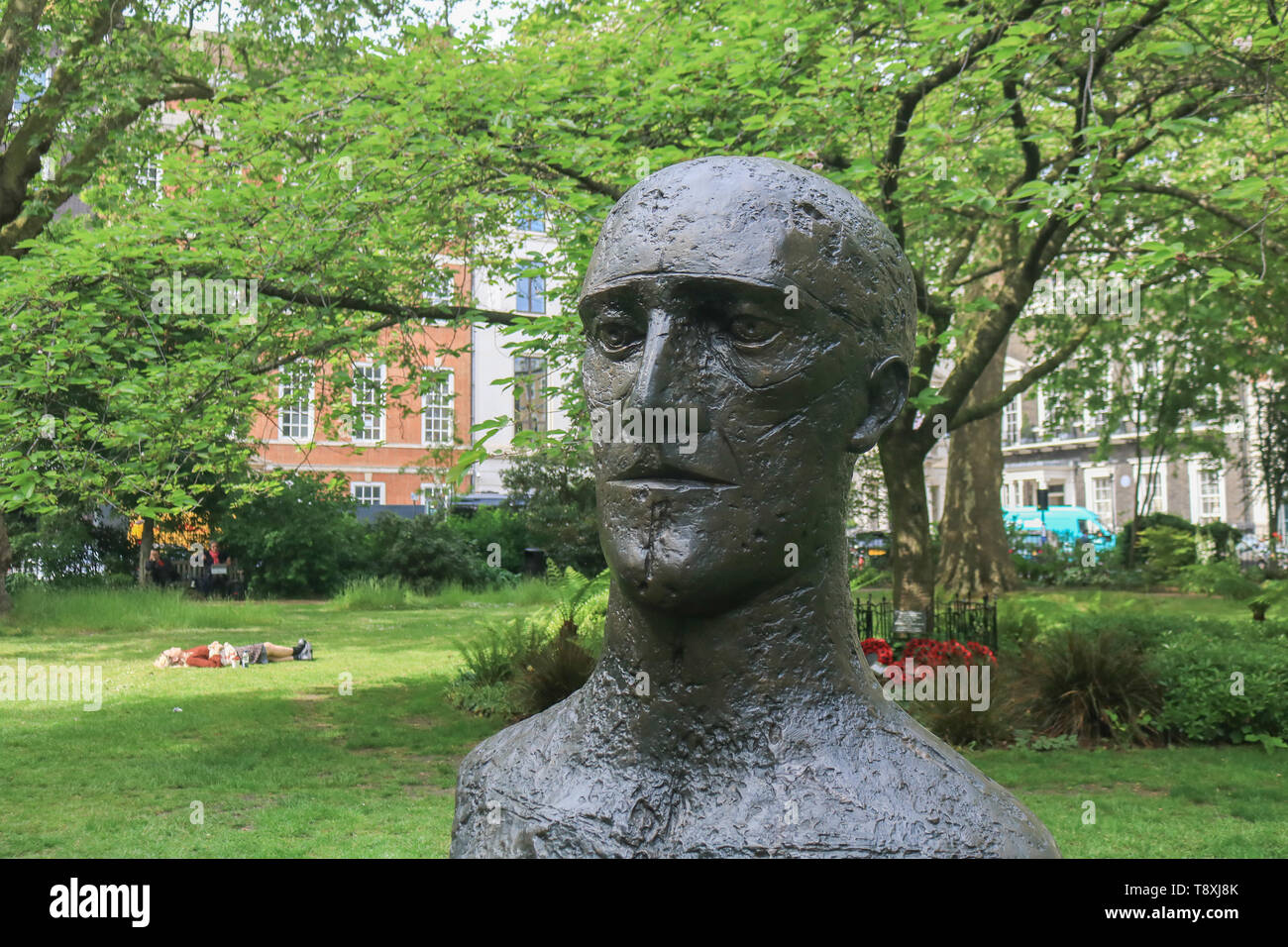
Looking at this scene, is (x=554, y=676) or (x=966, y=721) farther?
(x=554, y=676)

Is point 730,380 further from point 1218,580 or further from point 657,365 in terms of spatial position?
point 1218,580

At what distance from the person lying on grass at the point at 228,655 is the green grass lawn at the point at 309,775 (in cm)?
35

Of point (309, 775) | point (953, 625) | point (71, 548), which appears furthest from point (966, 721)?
point (71, 548)

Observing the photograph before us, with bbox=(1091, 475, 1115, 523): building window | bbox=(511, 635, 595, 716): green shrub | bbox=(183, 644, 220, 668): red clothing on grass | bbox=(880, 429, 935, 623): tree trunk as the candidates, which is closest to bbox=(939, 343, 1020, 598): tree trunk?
bbox=(880, 429, 935, 623): tree trunk

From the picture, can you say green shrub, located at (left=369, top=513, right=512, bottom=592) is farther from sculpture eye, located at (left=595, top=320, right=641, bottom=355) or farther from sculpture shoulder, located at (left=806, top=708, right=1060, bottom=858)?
sculpture shoulder, located at (left=806, top=708, right=1060, bottom=858)

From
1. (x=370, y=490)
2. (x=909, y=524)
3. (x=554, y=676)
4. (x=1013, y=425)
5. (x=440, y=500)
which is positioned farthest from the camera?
(x=1013, y=425)

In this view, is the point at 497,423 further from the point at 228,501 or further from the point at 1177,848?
the point at 228,501

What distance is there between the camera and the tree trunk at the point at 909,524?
10531 millimetres

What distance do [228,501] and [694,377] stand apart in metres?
22.0

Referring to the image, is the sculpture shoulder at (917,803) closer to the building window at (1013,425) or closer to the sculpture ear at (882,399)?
the sculpture ear at (882,399)

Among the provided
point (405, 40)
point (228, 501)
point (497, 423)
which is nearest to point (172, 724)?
point (497, 423)

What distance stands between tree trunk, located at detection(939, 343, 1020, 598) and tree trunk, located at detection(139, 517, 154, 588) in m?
15.3

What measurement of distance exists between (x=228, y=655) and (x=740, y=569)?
540 inches

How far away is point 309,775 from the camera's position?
8.98 meters
